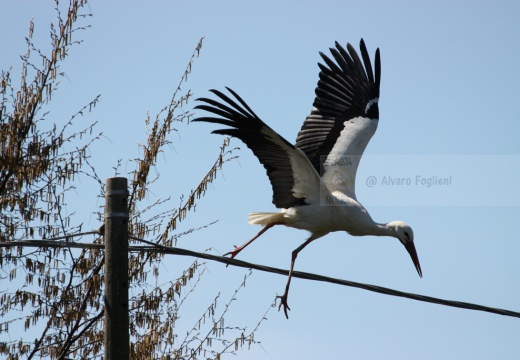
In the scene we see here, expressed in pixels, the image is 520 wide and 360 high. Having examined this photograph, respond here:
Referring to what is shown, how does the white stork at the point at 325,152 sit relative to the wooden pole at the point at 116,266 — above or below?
above

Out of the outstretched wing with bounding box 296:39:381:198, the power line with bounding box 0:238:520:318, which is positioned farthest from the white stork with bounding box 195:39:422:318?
the power line with bounding box 0:238:520:318

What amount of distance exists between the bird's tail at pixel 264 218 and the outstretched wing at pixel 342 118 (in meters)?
0.61

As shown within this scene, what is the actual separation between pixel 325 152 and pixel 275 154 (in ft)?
5.09

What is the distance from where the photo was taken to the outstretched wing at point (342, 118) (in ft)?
26.0

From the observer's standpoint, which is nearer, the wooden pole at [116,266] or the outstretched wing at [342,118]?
the wooden pole at [116,266]

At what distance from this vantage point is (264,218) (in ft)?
24.1

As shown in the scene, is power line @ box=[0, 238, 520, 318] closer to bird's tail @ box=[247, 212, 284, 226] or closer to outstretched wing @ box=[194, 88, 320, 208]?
outstretched wing @ box=[194, 88, 320, 208]

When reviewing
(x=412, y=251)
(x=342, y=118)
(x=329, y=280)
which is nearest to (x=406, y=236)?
(x=412, y=251)

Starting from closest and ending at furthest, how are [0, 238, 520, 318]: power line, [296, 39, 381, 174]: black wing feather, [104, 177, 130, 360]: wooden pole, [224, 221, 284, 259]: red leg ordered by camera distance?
1. [104, 177, 130, 360]: wooden pole
2. [0, 238, 520, 318]: power line
3. [224, 221, 284, 259]: red leg
4. [296, 39, 381, 174]: black wing feather

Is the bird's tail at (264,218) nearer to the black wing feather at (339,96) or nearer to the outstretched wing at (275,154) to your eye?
the outstretched wing at (275,154)

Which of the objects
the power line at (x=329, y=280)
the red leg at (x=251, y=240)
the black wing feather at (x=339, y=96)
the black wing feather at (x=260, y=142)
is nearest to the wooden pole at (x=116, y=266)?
the power line at (x=329, y=280)

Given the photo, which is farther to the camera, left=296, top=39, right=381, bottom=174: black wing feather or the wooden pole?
left=296, top=39, right=381, bottom=174: black wing feather

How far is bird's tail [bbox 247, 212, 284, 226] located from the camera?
7.31 metres

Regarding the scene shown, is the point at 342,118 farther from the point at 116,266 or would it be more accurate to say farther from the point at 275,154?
the point at 116,266
